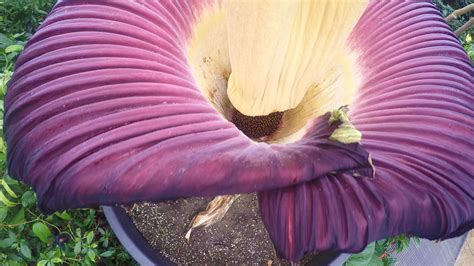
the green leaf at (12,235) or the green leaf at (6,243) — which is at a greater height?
the green leaf at (12,235)

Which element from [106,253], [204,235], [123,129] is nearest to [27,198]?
[106,253]

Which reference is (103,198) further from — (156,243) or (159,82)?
(156,243)

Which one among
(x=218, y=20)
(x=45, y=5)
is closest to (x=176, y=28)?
(x=218, y=20)

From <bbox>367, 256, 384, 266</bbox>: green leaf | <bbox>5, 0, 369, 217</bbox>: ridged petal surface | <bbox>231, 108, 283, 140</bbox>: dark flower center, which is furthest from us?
<bbox>367, 256, 384, 266</bbox>: green leaf

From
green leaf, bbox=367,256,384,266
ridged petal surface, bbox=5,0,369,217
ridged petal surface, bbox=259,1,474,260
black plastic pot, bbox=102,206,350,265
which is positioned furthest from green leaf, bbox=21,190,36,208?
green leaf, bbox=367,256,384,266

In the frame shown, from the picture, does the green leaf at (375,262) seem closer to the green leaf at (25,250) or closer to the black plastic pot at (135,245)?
the black plastic pot at (135,245)

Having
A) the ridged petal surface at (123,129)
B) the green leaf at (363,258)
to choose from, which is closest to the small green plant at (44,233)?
the ridged petal surface at (123,129)

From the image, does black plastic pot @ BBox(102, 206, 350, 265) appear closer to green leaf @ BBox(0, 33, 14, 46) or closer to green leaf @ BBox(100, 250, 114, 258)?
green leaf @ BBox(100, 250, 114, 258)

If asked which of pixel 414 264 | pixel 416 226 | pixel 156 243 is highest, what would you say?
pixel 416 226
